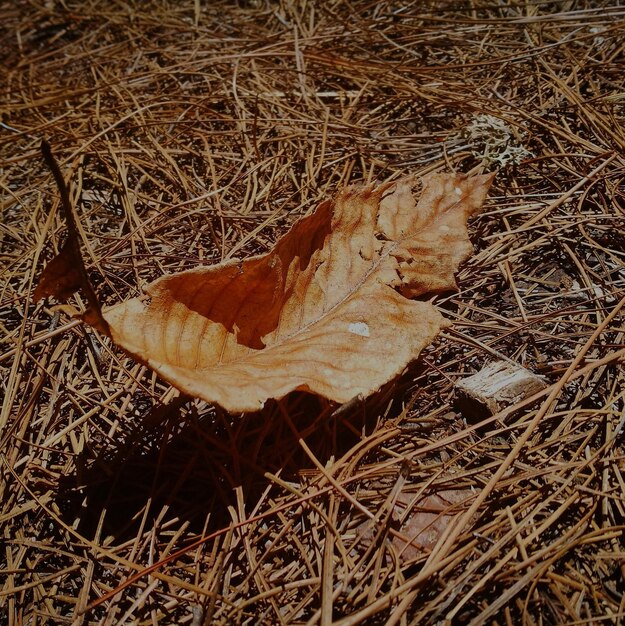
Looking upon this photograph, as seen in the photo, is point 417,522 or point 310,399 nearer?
point 417,522

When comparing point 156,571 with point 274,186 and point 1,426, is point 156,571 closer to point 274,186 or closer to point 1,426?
point 1,426

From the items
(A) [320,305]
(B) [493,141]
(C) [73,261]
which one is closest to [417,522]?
(A) [320,305]

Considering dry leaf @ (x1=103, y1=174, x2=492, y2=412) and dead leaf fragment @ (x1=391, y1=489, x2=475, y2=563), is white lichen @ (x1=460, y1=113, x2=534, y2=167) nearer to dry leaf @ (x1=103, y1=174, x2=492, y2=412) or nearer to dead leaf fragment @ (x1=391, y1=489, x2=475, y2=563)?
dry leaf @ (x1=103, y1=174, x2=492, y2=412)

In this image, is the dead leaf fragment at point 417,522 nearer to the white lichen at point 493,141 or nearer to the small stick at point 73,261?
the small stick at point 73,261

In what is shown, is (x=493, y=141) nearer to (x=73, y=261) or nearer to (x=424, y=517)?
(x=424, y=517)

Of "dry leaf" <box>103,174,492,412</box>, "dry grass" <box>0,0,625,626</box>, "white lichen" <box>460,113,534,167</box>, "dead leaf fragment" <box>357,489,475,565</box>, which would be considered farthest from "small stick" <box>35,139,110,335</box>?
"white lichen" <box>460,113,534,167</box>

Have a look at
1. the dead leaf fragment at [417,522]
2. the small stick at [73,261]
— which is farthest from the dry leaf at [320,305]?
the dead leaf fragment at [417,522]
